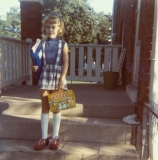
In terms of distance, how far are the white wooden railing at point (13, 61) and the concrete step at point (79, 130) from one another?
148cm

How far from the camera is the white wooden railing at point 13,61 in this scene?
473 centimetres

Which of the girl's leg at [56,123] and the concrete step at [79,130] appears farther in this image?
the concrete step at [79,130]

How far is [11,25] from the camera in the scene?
43594mm

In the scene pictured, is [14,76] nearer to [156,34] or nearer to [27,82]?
[27,82]

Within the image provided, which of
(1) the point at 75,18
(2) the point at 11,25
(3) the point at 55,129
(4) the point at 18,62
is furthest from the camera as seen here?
(2) the point at 11,25

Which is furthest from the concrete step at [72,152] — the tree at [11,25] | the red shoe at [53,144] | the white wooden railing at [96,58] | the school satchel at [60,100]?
the tree at [11,25]

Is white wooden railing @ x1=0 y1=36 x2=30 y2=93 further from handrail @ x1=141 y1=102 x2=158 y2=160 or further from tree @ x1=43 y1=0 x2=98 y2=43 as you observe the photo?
tree @ x1=43 y1=0 x2=98 y2=43

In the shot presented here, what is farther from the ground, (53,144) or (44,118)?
(44,118)

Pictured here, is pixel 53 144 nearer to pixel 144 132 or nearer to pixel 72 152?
pixel 72 152

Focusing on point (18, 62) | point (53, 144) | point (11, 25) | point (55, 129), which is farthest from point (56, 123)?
point (11, 25)

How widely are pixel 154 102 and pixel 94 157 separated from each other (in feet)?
3.20

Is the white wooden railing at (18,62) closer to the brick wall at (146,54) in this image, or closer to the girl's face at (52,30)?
the girl's face at (52,30)

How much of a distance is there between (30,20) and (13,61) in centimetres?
134

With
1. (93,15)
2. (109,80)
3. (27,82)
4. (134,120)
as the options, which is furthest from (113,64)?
(93,15)
